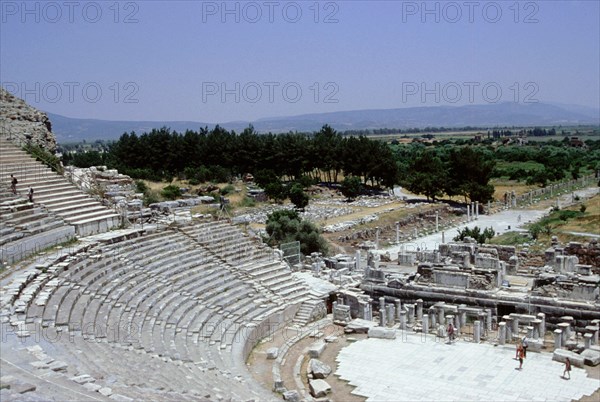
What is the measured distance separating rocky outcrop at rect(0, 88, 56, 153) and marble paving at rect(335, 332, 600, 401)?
19.2m

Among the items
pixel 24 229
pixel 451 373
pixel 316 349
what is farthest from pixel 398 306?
pixel 24 229

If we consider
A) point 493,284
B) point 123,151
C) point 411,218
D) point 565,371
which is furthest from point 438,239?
point 123,151

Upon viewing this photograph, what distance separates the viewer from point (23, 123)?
3130 centimetres

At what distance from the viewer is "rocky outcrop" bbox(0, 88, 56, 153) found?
1169 inches

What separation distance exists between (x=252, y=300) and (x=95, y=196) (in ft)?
28.5

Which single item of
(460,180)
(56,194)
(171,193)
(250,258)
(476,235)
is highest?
(56,194)

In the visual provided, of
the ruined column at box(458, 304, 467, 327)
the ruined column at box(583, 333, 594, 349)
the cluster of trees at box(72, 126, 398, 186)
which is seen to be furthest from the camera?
Answer: the cluster of trees at box(72, 126, 398, 186)

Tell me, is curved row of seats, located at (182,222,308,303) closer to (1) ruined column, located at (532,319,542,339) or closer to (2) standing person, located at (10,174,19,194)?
(2) standing person, located at (10,174,19,194)

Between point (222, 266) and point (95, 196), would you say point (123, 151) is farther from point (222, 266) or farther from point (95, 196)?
point (222, 266)

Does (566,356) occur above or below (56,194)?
below

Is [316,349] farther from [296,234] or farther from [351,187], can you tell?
[351,187]

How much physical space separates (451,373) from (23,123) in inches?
956

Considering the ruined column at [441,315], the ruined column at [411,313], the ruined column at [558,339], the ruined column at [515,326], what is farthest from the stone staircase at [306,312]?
the ruined column at [558,339]

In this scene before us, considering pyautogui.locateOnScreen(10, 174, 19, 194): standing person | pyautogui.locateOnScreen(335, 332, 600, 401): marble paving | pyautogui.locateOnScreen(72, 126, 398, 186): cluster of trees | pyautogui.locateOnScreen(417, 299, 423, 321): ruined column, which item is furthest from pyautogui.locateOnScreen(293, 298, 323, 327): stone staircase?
pyautogui.locateOnScreen(72, 126, 398, 186): cluster of trees
